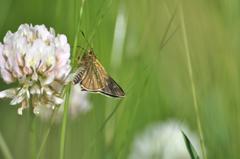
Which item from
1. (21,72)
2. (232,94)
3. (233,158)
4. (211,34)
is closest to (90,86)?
(21,72)

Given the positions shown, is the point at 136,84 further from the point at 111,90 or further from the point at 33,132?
the point at 33,132

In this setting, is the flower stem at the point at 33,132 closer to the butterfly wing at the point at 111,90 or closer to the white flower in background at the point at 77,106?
the butterfly wing at the point at 111,90

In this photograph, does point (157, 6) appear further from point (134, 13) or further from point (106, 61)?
point (106, 61)

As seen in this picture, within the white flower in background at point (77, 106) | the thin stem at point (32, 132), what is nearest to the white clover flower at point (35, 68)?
the thin stem at point (32, 132)

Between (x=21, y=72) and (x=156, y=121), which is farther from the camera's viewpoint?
(x=156, y=121)

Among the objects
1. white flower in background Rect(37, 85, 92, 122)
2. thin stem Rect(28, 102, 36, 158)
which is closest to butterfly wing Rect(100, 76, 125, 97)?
thin stem Rect(28, 102, 36, 158)

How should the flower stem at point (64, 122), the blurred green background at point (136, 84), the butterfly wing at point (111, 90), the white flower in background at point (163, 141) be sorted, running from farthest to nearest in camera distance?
the white flower in background at point (163, 141), the blurred green background at point (136, 84), the butterfly wing at point (111, 90), the flower stem at point (64, 122)
